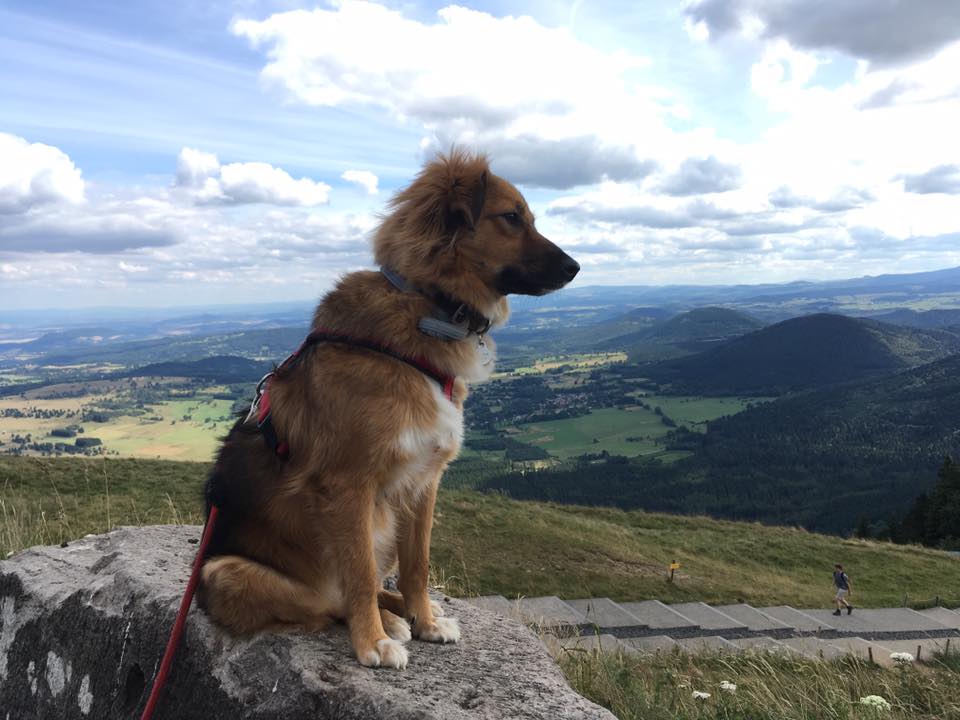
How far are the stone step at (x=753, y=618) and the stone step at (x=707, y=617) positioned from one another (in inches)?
14.3

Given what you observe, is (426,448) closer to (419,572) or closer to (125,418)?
(419,572)

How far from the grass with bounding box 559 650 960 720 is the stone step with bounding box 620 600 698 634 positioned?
1094 cm

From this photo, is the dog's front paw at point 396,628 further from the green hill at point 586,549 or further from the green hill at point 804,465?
the green hill at point 804,465

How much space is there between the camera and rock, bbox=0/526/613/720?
2902 mm

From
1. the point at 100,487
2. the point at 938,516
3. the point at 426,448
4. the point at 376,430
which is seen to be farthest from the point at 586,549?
the point at 938,516

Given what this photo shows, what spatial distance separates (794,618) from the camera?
19.5 m

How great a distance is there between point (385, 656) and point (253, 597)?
0.73m

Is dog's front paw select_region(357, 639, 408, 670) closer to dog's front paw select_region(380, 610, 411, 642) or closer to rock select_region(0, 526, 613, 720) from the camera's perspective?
rock select_region(0, 526, 613, 720)

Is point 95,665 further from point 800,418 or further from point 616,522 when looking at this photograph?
point 800,418

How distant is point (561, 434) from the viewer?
14162 centimetres

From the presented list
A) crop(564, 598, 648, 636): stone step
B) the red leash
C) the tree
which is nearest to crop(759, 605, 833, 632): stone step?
crop(564, 598, 648, 636): stone step

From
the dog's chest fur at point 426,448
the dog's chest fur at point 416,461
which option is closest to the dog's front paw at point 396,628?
the dog's chest fur at point 416,461

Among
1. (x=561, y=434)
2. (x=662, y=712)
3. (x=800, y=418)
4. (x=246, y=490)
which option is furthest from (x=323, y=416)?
(x=800, y=418)

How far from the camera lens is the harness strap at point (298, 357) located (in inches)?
129
